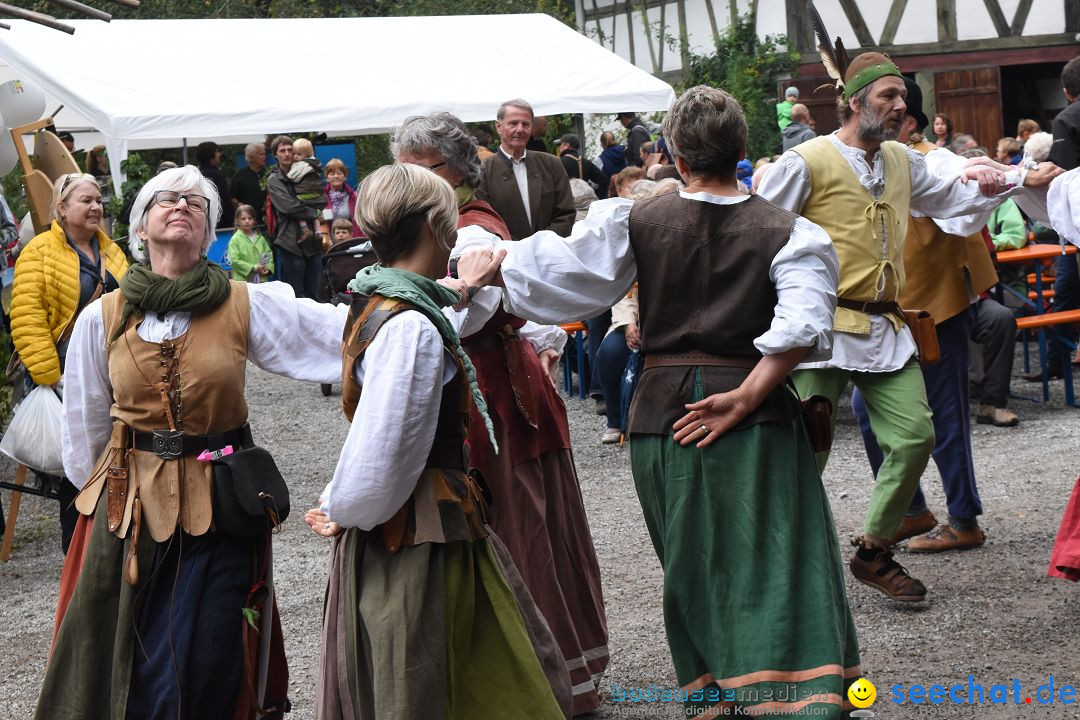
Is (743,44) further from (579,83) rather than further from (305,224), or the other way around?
(305,224)

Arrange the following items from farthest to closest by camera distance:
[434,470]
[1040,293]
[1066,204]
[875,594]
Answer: [1040,293] < [875,594] < [1066,204] < [434,470]

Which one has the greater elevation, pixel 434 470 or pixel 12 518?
pixel 434 470

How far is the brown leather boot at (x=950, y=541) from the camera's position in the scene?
5418 millimetres

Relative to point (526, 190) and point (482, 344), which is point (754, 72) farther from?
point (482, 344)

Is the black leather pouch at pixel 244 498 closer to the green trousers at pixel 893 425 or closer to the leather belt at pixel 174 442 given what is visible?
the leather belt at pixel 174 442

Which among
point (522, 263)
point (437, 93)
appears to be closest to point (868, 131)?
point (522, 263)

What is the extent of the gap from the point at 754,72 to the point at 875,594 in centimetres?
1400

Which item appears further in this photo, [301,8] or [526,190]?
[301,8]

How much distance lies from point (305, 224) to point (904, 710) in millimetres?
10146

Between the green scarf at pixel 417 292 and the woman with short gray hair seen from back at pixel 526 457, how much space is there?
76 centimetres

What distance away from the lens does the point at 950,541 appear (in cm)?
543

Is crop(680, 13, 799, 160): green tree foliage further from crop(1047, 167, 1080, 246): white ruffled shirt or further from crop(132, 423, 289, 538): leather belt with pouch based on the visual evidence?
crop(132, 423, 289, 538): leather belt with pouch

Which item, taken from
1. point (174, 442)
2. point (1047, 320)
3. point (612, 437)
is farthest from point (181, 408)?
point (1047, 320)

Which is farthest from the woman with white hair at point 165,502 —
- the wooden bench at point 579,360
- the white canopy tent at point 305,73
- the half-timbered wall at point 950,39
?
the half-timbered wall at point 950,39
